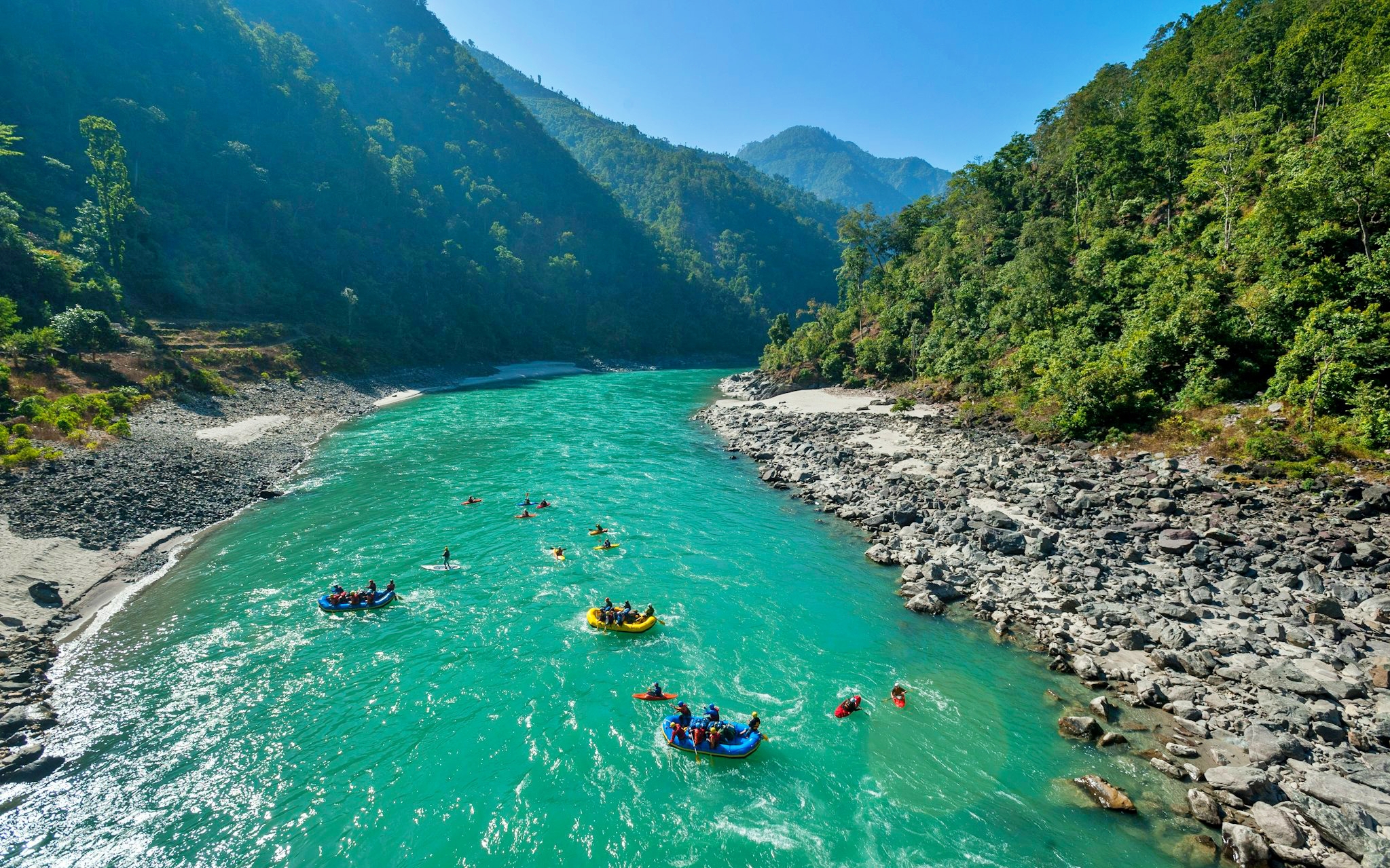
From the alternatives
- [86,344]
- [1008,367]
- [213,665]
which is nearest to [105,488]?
Answer: [213,665]

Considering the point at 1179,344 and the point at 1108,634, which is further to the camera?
the point at 1179,344

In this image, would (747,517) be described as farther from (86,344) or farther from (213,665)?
(86,344)

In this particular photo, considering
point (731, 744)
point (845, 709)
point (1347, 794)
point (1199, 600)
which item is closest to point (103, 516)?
point (731, 744)

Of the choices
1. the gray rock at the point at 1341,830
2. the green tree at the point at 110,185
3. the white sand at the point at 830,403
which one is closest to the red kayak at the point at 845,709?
the gray rock at the point at 1341,830

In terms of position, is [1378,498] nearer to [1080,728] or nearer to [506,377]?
[1080,728]

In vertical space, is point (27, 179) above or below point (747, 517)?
above

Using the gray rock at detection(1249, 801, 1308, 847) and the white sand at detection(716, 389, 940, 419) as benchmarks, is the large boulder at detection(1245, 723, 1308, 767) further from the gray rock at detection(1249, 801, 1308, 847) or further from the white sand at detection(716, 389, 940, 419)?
the white sand at detection(716, 389, 940, 419)

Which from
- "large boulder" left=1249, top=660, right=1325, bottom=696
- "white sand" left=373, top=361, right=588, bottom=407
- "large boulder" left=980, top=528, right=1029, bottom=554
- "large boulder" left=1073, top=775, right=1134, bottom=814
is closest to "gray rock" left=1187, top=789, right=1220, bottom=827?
"large boulder" left=1073, top=775, right=1134, bottom=814
